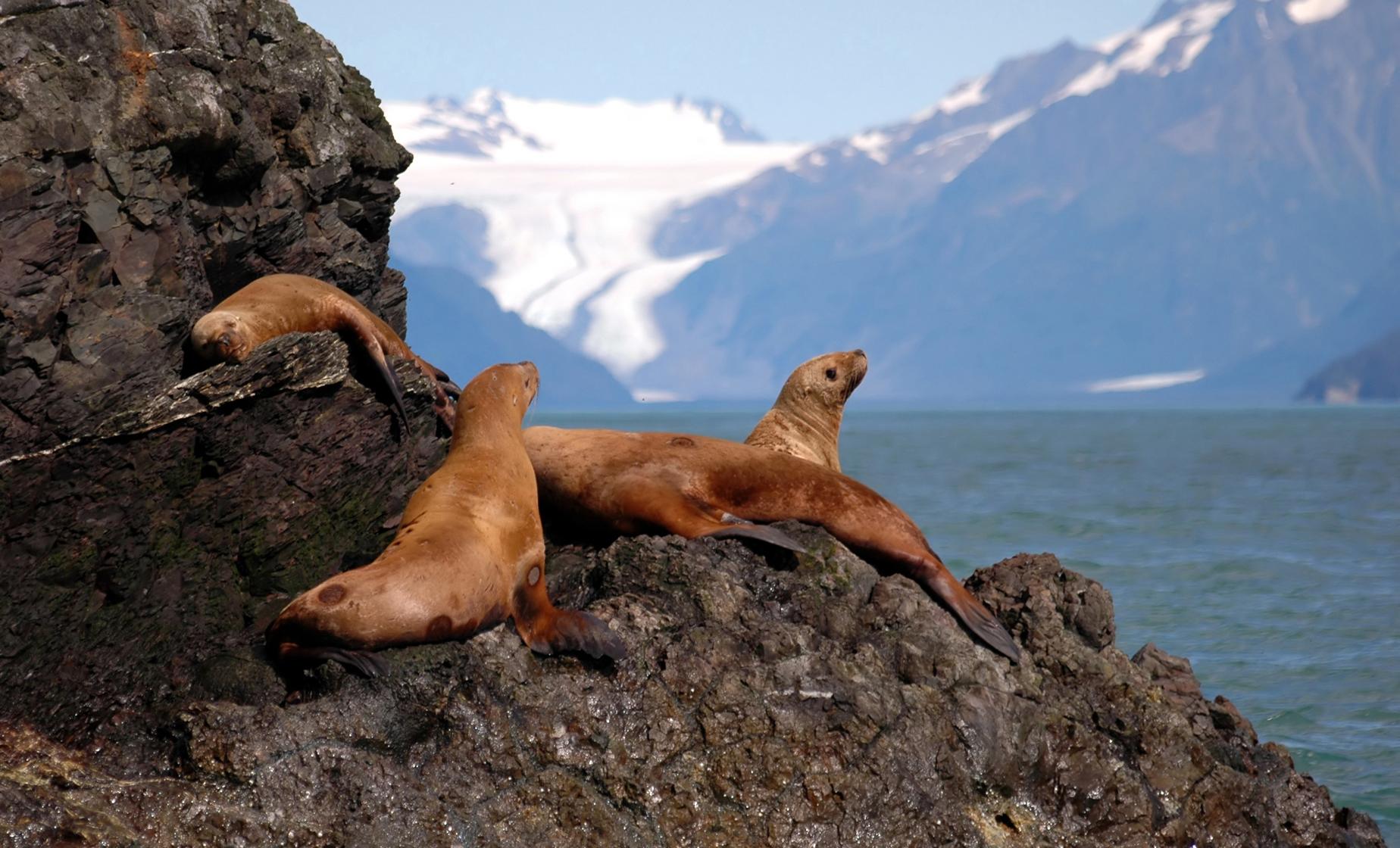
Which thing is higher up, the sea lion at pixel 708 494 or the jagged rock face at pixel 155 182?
the jagged rock face at pixel 155 182

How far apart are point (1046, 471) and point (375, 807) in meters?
42.8

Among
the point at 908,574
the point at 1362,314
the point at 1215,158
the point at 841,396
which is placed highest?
the point at 1215,158

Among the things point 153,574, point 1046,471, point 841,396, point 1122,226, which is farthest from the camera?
point 1122,226

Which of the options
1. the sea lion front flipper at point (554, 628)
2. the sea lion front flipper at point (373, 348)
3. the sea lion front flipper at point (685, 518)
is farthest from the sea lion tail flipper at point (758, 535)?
the sea lion front flipper at point (373, 348)

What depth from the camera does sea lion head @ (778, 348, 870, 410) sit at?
9.01 m

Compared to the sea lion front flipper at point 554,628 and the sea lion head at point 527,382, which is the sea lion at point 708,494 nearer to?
the sea lion head at point 527,382

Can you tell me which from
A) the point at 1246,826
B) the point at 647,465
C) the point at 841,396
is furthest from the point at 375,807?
the point at 841,396

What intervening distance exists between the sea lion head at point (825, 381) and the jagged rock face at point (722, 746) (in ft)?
7.61

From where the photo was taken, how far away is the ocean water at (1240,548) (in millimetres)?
12562

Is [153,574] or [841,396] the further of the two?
[841,396]

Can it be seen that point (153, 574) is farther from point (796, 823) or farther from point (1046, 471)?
point (1046, 471)

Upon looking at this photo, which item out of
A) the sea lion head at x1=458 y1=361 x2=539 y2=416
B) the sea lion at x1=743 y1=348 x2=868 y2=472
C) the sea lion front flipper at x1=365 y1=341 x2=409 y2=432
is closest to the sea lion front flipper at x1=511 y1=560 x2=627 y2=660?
the sea lion head at x1=458 y1=361 x2=539 y2=416

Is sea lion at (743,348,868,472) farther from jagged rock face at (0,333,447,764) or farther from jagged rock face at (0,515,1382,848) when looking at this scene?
jagged rock face at (0,333,447,764)

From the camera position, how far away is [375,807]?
4.95 m
